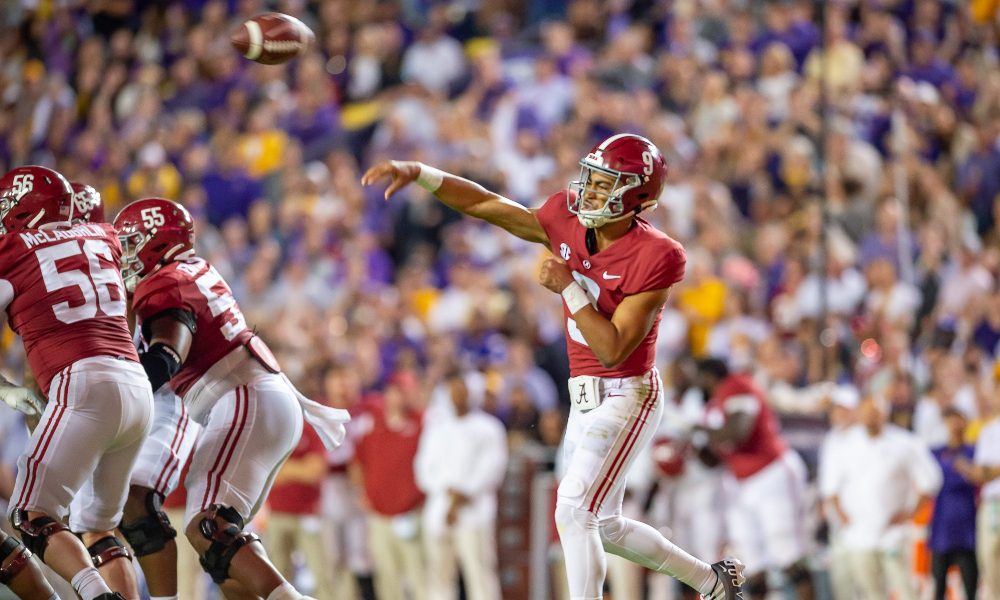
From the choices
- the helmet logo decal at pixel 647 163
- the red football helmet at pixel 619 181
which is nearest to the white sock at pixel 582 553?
the red football helmet at pixel 619 181

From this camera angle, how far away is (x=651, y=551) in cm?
680

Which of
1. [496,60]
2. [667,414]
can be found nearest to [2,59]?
[496,60]

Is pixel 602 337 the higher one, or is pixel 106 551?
pixel 602 337

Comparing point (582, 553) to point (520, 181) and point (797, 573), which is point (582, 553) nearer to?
point (797, 573)

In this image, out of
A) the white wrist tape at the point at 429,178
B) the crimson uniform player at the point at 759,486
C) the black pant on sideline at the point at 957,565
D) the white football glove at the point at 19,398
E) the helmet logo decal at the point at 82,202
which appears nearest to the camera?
the white football glove at the point at 19,398

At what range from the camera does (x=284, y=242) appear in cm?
1540

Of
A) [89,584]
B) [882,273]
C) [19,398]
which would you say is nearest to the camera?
[89,584]

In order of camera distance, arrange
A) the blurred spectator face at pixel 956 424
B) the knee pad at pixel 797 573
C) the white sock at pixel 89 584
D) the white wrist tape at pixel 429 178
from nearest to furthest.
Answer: the white sock at pixel 89 584 → the white wrist tape at pixel 429 178 → the blurred spectator face at pixel 956 424 → the knee pad at pixel 797 573

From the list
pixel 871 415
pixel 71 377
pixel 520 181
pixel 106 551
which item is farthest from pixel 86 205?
pixel 520 181

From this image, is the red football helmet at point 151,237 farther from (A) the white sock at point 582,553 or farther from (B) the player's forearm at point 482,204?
(A) the white sock at point 582,553

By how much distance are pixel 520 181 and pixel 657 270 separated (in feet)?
26.7

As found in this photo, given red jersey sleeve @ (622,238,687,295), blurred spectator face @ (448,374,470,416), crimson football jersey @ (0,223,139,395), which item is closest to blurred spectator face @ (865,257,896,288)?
blurred spectator face @ (448,374,470,416)

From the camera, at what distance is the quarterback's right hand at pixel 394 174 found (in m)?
6.77

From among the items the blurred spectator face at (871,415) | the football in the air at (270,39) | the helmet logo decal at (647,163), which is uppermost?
the football in the air at (270,39)
